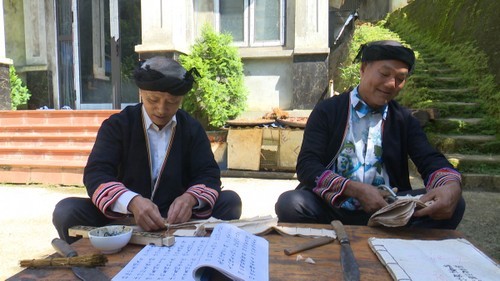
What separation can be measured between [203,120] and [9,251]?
4032 millimetres

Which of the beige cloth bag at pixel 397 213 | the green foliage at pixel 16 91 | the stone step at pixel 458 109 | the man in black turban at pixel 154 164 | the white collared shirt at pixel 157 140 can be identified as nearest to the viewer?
the beige cloth bag at pixel 397 213

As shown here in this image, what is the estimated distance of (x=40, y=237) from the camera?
3.43 m

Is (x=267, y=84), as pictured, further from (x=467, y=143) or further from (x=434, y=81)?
(x=467, y=143)

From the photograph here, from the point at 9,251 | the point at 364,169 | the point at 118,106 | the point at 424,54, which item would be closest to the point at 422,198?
the point at 364,169

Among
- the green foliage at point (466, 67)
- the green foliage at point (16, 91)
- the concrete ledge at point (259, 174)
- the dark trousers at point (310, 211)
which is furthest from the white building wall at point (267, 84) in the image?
the dark trousers at point (310, 211)

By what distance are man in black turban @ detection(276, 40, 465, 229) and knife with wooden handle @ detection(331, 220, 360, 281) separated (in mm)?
425

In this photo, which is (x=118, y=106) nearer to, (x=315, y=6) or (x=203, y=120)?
(x=203, y=120)

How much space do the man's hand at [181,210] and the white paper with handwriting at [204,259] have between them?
29 centimetres

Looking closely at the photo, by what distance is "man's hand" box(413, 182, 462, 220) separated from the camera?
176 centimetres

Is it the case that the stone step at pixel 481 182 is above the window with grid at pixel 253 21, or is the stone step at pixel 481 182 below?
below

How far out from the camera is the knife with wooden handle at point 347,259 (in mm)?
1213

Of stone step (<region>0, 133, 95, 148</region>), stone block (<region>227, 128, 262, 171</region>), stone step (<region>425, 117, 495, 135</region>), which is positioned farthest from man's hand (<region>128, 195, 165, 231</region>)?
stone step (<region>425, 117, 495, 135</region>)

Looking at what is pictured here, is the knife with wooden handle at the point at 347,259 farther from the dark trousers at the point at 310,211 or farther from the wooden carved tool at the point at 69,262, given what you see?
the wooden carved tool at the point at 69,262

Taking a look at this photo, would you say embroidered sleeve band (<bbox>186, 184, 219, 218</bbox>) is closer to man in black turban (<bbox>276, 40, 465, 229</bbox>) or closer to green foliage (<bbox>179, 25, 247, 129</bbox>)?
man in black turban (<bbox>276, 40, 465, 229</bbox>)
